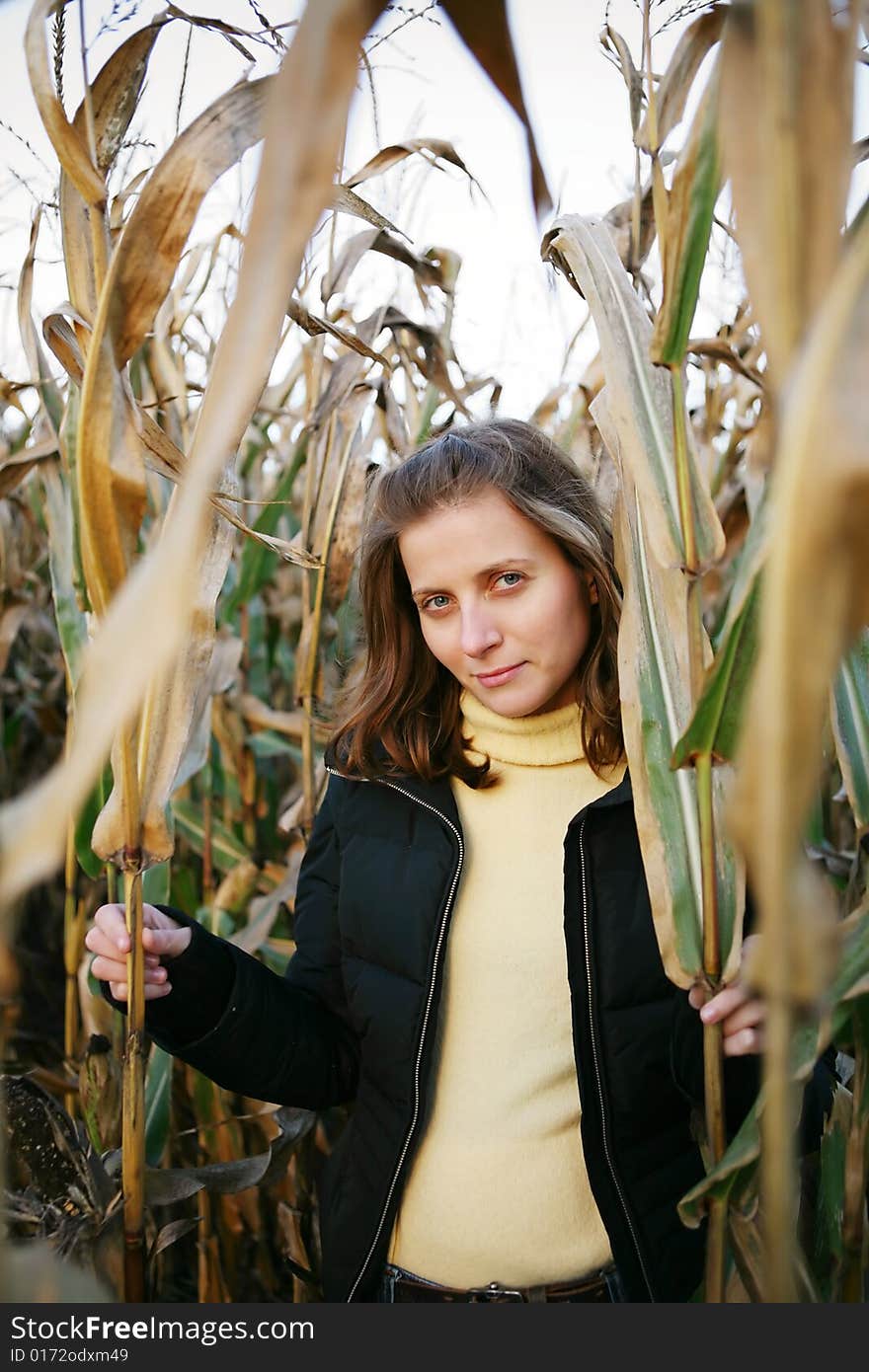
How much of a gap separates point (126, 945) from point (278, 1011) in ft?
0.86

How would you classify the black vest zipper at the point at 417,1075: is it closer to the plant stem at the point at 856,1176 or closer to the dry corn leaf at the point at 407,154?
the plant stem at the point at 856,1176

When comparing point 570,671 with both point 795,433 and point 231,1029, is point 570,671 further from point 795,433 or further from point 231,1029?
point 795,433

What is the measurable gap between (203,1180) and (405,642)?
1.76 ft

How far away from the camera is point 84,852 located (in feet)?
2.46

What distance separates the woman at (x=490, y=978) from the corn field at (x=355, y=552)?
0.10m

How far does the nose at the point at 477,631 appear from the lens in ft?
2.74

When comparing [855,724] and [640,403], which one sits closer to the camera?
[640,403]

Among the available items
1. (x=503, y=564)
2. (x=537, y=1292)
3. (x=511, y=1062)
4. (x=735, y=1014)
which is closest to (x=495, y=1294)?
(x=537, y=1292)

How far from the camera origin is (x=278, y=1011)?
938 millimetres

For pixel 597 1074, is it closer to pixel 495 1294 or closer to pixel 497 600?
pixel 495 1294

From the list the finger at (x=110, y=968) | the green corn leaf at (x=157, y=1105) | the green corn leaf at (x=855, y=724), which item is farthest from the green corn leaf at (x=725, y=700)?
the green corn leaf at (x=157, y=1105)

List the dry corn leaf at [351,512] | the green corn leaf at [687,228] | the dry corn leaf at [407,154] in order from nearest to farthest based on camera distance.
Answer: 1. the green corn leaf at [687,228]
2. the dry corn leaf at [407,154]
3. the dry corn leaf at [351,512]

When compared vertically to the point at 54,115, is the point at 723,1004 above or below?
below

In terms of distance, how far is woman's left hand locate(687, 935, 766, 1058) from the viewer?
22.7 inches
